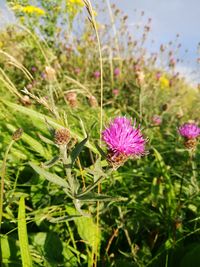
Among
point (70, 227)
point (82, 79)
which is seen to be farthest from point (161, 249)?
point (82, 79)

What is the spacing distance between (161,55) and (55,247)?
3.38 m

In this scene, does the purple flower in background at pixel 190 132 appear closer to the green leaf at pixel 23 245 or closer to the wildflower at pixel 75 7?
the green leaf at pixel 23 245

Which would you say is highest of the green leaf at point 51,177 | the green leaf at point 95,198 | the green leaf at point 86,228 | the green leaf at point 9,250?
the green leaf at point 51,177

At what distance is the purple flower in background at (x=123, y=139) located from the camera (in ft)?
2.92

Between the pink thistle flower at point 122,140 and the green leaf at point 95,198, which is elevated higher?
the pink thistle flower at point 122,140

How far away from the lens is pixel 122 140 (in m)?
0.90

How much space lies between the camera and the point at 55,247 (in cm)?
118

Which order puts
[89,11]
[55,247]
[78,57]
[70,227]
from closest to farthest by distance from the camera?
[89,11], [55,247], [70,227], [78,57]

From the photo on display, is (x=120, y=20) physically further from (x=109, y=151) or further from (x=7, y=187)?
(x=109, y=151)

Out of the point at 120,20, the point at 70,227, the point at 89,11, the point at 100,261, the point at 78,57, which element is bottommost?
the point at 100,261

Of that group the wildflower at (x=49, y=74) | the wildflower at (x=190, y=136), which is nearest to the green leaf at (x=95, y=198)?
the wildflower at (x=49, y=74)

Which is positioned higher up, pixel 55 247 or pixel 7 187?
pixel 7 187

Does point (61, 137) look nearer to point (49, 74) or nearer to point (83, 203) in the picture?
point (83, 203)

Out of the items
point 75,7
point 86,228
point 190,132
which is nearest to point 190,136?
point 190,132
